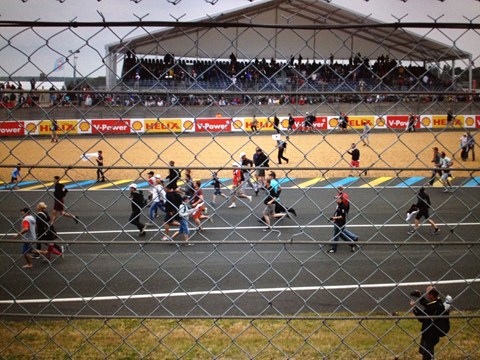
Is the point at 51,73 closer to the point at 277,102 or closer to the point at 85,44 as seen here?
the point at 85,44

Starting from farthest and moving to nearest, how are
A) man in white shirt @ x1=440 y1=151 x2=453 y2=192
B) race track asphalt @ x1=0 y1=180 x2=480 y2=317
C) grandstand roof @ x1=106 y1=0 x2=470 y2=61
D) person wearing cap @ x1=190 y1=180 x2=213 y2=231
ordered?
race track asphalt @ x1=0 y1=180 x2=480 y2=317 → person wearing cap @ x1=190 y1=180 x2=213 y2=231 → man in white shirt @ x1=440 y1=151 x2=453 y2=192 → grandstand roof @ x1=106 y1=0 x2=470 y2=61

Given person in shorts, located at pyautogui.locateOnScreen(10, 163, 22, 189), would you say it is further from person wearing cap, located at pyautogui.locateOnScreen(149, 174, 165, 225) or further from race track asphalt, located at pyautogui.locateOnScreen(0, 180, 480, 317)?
person wearing cap, located at pyautogui.locateOnScreen(149, 174, 165, 225)

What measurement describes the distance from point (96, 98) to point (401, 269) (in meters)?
8.58

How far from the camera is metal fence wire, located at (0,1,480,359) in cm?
259

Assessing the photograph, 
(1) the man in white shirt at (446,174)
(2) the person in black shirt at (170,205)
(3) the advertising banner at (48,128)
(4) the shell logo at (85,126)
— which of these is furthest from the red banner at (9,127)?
(1) the man in white shirt at (446,174)

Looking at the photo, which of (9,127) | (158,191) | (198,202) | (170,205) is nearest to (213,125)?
(198,202)

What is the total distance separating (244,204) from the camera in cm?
891

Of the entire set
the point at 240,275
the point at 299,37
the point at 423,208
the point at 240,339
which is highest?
the point at 299,37

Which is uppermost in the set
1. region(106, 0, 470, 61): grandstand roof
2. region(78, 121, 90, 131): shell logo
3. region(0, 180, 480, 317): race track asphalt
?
region(106, 0, 470, 61): grandstand roof

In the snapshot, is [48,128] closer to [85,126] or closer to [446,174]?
[85,126]

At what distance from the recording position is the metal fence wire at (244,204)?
102 inches

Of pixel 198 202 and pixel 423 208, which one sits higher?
pixel 198 202

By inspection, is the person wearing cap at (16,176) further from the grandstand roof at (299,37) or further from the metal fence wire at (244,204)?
the grandstand roof at (299,37)

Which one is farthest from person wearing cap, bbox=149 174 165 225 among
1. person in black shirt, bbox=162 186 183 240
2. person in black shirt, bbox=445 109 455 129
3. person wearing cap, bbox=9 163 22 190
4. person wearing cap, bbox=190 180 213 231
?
person in black shirt, bbox=445 109 455 129
